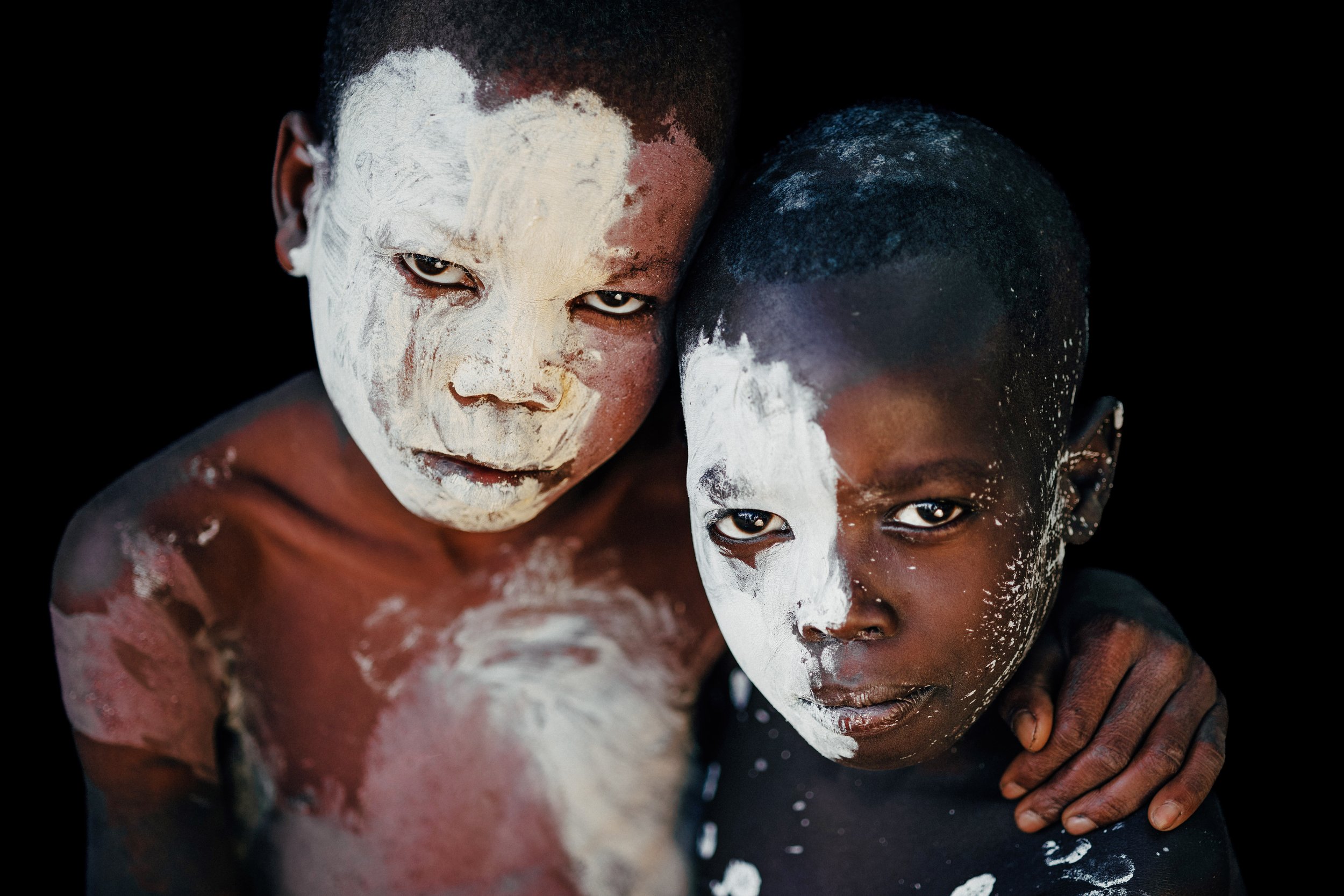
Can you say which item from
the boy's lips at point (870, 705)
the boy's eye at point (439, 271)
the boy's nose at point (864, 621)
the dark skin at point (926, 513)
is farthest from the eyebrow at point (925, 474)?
the boy's eye at point (439, 271)

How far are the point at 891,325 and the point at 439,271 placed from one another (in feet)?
1.63

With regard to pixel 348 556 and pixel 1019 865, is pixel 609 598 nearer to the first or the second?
pixel 348 556

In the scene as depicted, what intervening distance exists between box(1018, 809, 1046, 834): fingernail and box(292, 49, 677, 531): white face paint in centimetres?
65

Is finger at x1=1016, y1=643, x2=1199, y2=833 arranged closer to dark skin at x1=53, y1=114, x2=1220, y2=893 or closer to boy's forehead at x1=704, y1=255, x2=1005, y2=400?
boy's forehead at x1=704, y1=255, x2=1005, y2=400

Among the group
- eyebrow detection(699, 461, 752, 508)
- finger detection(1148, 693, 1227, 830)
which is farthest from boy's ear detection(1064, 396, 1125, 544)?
eyebrow detection(699, 461, 752, 508)

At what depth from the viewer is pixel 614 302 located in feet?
4.66

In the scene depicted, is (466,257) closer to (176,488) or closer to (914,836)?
(176,488)

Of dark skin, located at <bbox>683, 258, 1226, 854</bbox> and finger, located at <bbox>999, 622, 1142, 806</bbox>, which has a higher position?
dark skin, located at <bbox>683, 258, 1226, 854</bbox>

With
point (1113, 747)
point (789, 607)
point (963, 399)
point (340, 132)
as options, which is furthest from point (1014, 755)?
point (340, 132)

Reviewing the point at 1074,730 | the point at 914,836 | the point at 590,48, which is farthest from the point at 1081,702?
the point at 590,48

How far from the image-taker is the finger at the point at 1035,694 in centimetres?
143

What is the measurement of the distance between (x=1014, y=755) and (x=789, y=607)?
0.40m

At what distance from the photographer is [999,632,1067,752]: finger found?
4.68 feet

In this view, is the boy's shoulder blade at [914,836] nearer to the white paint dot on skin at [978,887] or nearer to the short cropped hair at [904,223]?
the white paint dot on skin at [978,887]
